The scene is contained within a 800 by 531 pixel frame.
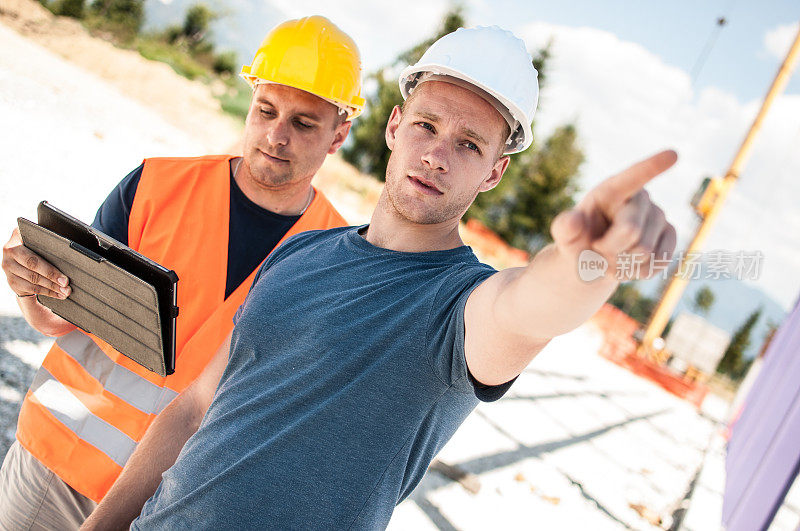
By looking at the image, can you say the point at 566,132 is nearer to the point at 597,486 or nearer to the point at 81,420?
the point at 597,486

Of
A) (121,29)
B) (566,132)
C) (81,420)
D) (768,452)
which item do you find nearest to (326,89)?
(81,420)

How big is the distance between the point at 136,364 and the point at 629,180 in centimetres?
183

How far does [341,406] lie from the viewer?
4.11ft

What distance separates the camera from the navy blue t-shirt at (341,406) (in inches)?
48.3

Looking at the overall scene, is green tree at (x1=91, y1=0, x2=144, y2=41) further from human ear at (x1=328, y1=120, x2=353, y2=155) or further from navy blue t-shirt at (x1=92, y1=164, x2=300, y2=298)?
navy blue t-shirt at (x1=92, y1=164, x2=300, y2=298)

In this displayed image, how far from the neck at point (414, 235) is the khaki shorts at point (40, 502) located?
146 centimetres

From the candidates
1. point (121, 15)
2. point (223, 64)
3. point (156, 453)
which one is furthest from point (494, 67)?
point (121, 15)

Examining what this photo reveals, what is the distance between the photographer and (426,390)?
48.1 inches

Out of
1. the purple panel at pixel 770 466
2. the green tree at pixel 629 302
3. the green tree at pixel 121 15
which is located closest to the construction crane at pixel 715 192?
the purple panel at pixel 770 466

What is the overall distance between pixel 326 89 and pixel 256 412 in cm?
140

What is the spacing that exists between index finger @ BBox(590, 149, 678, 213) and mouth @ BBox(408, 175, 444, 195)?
74 cm

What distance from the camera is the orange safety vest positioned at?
76.1 inches

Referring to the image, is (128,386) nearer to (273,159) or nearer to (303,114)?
(273,159)

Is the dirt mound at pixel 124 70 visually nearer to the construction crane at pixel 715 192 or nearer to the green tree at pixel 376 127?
the green tree at pixel 376 127
